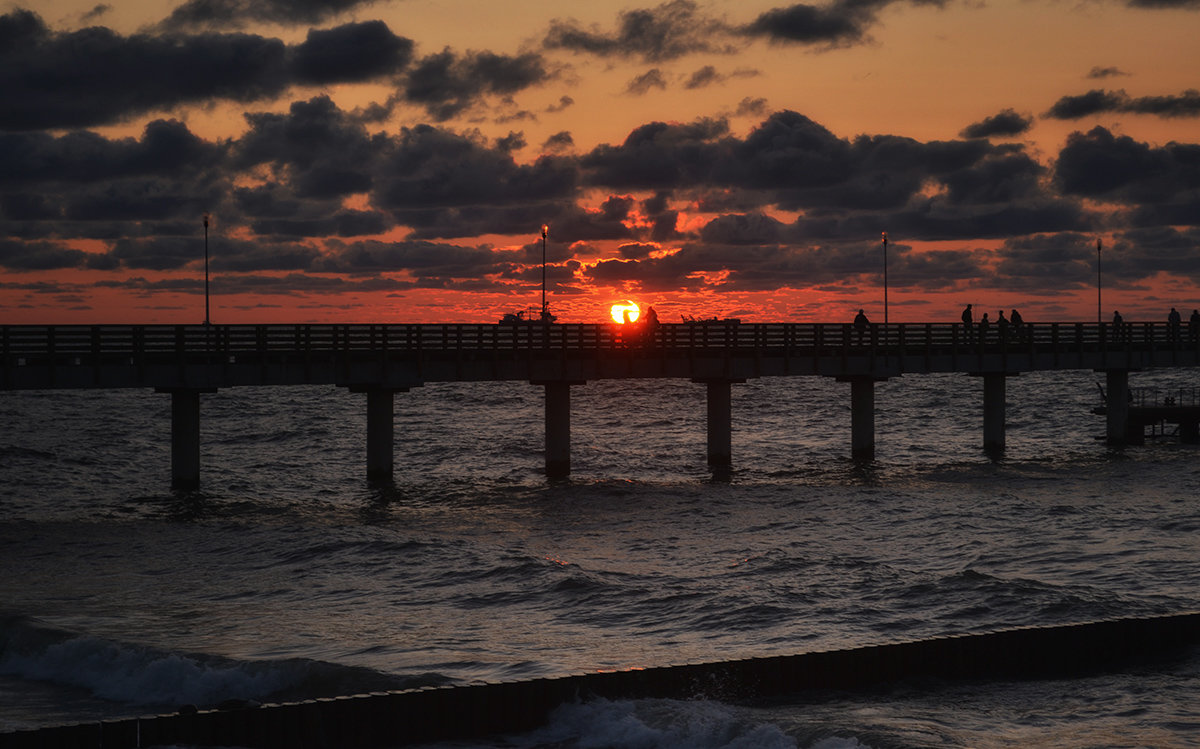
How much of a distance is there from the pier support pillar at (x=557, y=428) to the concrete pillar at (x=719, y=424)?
556 centimetres

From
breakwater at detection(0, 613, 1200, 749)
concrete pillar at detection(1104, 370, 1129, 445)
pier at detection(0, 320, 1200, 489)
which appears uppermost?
pier at detection(0, 320, 1200, 489)

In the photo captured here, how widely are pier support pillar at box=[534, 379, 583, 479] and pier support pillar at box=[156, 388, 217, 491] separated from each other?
443 inches

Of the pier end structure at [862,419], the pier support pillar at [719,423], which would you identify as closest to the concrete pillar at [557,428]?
the pier support pillar at [719,423]

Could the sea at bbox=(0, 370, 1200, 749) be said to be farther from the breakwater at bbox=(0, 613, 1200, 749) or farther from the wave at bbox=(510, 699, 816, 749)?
the breakwater at bbox=(0, 613, 1200, 749)

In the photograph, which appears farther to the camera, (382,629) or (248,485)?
(248,485)

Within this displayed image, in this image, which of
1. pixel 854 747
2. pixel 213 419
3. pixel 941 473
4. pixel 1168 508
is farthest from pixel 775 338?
pixel 213 419

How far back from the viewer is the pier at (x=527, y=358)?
35125 mm

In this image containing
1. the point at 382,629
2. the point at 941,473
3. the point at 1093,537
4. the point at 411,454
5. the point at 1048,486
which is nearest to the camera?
the point at 382,629

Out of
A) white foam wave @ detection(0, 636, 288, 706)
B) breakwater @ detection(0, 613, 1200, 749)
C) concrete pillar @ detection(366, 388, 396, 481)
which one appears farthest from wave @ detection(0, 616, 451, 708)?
concrete pillar @ detection(366, 388, 396, 481)

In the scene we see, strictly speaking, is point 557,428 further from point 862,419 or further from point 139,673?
point 139,673

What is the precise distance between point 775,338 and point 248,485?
791 inches

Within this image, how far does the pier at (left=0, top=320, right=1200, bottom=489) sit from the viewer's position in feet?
115

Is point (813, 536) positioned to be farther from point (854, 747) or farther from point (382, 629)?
point (854, 747)

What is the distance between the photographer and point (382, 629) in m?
18.5
